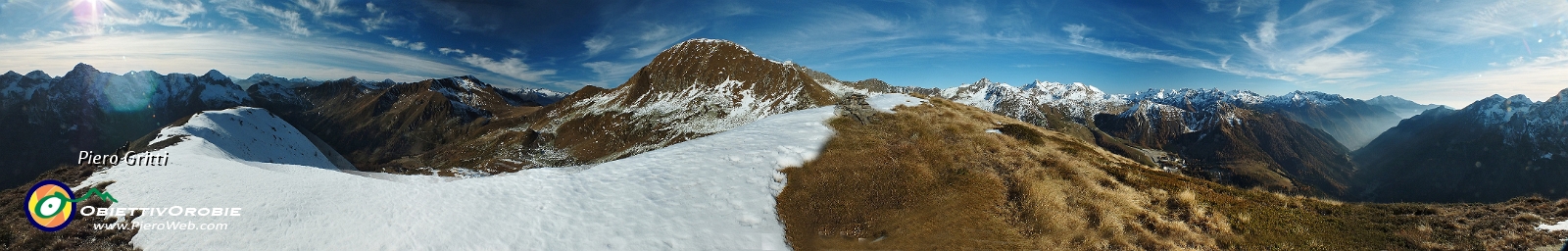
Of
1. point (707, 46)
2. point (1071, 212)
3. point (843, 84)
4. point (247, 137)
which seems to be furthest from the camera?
point (707, 46)

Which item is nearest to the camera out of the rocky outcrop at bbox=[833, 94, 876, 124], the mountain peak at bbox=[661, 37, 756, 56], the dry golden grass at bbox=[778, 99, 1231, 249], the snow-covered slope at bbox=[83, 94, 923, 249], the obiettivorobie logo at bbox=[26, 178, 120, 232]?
the dry golden grass at bbox=[778, 99, 1231, 249]

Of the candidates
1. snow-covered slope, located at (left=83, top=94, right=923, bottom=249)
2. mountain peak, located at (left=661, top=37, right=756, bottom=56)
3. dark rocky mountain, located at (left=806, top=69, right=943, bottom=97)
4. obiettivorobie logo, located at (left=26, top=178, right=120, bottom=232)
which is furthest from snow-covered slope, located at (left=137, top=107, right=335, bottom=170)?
mountain peak, located at (left=661, top=37, right=756, bottom=56)

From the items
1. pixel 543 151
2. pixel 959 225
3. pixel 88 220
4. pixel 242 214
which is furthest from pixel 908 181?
pixel 543 151

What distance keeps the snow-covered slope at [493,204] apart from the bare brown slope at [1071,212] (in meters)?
1.91

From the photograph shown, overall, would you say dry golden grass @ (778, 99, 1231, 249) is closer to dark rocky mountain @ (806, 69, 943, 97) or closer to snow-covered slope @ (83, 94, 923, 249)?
snow-covered slope @ (83, 94, 923, 249)

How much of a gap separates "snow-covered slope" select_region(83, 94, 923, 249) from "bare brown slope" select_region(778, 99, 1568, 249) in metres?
1.91

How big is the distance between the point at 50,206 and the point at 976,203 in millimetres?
30880

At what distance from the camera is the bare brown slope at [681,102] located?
117 metres

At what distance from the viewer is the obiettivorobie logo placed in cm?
1566

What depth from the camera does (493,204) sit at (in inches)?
587

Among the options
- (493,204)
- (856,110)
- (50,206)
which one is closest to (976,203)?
(493,204)

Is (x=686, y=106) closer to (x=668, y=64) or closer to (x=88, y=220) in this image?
(x=668, y=64)

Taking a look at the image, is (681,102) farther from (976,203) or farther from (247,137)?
(976,203)

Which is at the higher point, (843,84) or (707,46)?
(707,46)
